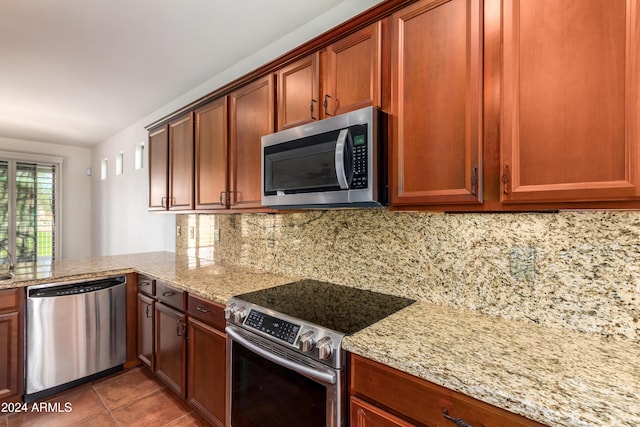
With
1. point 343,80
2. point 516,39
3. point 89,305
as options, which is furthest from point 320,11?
point 89,305

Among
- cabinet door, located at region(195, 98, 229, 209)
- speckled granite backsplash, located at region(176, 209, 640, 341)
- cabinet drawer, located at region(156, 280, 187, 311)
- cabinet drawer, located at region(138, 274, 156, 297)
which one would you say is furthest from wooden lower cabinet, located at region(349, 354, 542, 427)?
cabinet drawer, located at region(138, 274, 156, 297)

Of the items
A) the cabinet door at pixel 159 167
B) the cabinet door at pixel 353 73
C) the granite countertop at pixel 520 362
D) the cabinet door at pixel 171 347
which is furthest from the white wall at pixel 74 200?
the granite countertop at pixel 520 362

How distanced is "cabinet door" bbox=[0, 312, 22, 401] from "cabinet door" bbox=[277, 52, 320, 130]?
7.39 ft

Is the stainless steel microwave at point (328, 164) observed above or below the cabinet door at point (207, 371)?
above

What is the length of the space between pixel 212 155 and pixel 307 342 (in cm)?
166

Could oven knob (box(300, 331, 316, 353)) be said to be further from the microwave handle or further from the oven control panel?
the microwave handle

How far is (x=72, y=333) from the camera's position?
90.9 inches

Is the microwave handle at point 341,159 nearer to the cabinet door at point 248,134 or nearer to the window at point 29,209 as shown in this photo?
the cabinet door at point 248,134

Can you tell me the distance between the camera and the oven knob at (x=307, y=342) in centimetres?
119

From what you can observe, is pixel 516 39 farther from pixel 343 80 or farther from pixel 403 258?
pixel 403 258

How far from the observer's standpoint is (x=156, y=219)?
381 cm

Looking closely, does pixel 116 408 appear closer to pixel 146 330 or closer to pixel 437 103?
pixel 146 330

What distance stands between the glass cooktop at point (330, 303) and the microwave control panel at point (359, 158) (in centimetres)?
57

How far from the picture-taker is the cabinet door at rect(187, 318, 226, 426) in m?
1.72
